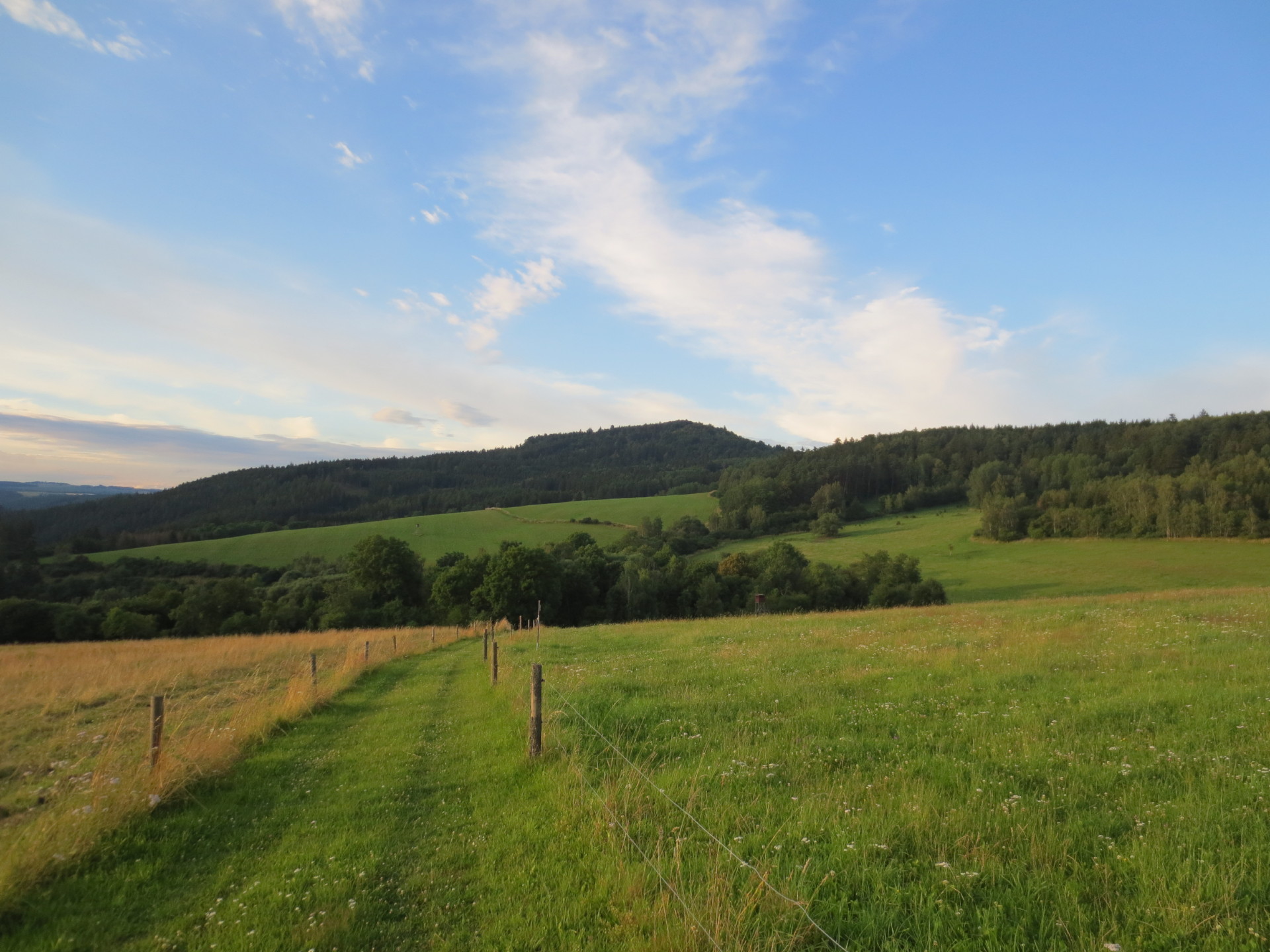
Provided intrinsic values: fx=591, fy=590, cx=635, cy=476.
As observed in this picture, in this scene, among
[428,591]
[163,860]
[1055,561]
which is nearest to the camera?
[163,860]

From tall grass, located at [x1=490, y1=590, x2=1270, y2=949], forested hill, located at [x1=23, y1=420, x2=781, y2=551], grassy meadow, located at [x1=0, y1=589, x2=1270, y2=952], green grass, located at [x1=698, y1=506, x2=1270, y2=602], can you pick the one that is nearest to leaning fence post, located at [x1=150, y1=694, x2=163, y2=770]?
grassy meadow, located at [x1=0, y1=589, x2=1270, y2=952]

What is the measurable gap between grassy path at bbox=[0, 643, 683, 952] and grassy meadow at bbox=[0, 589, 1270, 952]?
0.10 feet

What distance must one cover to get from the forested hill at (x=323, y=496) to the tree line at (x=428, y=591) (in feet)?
136

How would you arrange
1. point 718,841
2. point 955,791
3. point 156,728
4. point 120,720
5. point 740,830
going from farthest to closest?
point 120,720
point 156,728
point 955,791
point 740,830
point 718,841

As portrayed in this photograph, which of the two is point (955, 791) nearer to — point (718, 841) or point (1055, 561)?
point (718, 841)

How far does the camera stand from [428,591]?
67.5 m

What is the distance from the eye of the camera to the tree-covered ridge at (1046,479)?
77812 mm

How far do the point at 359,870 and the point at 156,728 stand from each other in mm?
5049

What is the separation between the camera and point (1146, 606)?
947 inches

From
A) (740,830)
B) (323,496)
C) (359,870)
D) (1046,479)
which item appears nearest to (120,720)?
(359,870)

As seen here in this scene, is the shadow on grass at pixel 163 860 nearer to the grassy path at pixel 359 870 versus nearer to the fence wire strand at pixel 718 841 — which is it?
the grassy path at pixel 359 870

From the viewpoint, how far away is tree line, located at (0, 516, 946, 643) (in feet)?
175

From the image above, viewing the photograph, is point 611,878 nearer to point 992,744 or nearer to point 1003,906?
point 1003,906

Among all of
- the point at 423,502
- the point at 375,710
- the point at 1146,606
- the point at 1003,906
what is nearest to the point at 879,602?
the point at 1146,606
